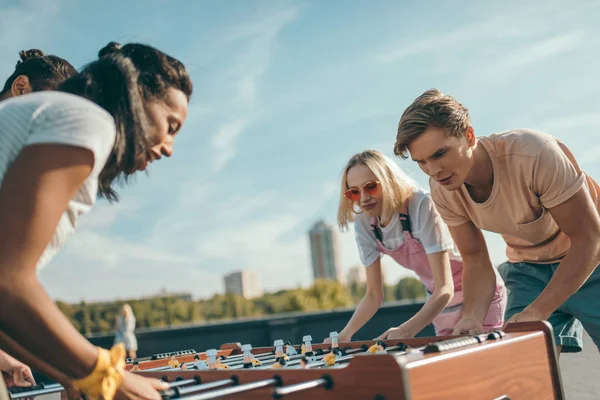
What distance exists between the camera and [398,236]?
3650mm

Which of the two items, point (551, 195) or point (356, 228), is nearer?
point (551, 195)

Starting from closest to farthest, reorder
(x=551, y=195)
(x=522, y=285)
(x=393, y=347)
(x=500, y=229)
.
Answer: (x=393, y=347) → (x=551, y=195) → (x=500, y=229) → (x=522, y=285)

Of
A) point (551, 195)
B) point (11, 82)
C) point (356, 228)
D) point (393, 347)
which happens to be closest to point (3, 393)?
point (393, 347)

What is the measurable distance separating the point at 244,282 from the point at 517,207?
3729 inches

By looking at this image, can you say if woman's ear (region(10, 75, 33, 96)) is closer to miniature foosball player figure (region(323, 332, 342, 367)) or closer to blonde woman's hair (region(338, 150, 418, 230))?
miniature foosball player figure (region(323, 332, 342, 367))

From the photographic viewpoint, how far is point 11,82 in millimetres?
2758

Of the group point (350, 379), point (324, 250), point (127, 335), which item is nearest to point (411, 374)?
point (350, 379)

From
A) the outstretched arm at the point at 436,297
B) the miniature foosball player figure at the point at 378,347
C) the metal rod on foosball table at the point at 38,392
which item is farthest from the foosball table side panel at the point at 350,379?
the outstretched arm at the point at 436,297

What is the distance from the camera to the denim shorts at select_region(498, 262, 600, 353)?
3205 millimetres

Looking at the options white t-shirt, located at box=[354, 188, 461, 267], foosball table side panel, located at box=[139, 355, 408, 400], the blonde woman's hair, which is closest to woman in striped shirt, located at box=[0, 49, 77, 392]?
foosball table side panel, located at box=[139, 355, 408, 400]

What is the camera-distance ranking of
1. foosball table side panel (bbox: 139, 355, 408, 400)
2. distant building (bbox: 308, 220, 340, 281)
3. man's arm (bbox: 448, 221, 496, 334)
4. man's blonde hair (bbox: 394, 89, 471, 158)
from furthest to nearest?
distant building (bbox: 308, 220, 340, 281) < man's arm (bbox: 448, 221, 496, 334) < man's blonde hair (bbox: 394, 89, 471, 158) < foosball table side panel (bbox: 139, 355, 408, 400)

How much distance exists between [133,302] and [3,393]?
32302mm

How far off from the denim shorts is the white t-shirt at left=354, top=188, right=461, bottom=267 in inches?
13.6

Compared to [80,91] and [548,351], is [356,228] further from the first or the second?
[80,91]
